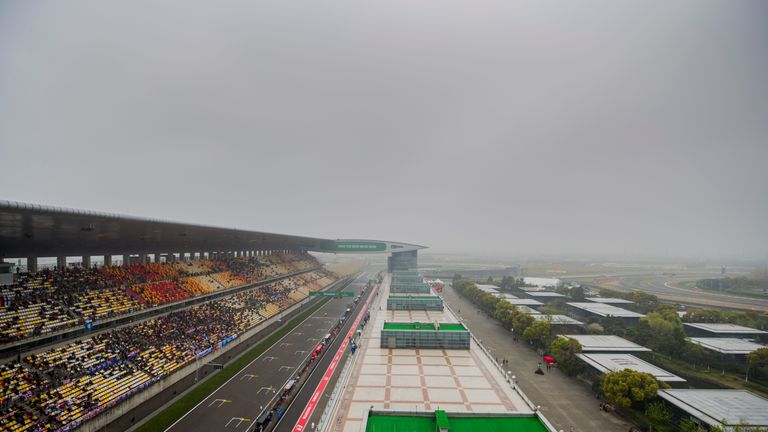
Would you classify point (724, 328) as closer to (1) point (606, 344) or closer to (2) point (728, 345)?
(2) point (728, 345)

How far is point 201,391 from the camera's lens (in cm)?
3098

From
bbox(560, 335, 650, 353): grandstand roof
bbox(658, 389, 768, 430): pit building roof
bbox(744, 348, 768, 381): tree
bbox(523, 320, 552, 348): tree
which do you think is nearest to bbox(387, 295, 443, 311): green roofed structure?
bbox(523, 320, 552, 348): tree

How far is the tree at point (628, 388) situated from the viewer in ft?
90.7

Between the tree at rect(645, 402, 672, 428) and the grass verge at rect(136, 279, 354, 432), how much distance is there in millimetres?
35690

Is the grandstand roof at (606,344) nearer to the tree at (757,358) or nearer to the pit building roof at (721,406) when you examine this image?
the tree at (757,358)

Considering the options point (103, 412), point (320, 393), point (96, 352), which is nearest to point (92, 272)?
point (96, 352)

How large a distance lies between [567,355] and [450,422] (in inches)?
910

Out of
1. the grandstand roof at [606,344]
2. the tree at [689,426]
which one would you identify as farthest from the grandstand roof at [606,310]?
the tree at [689,426]

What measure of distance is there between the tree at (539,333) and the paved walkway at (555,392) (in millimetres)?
1439

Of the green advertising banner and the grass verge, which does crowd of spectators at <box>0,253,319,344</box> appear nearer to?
the grass verge

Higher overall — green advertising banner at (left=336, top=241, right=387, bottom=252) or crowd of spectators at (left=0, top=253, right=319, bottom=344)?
green advertising banner at (left=336, top=241, right=387, bottom=252)

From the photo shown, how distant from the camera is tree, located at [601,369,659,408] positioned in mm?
27642

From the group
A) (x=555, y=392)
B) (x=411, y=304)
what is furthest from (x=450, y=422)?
(x=411, y=304)

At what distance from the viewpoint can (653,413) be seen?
2625 centimetres
